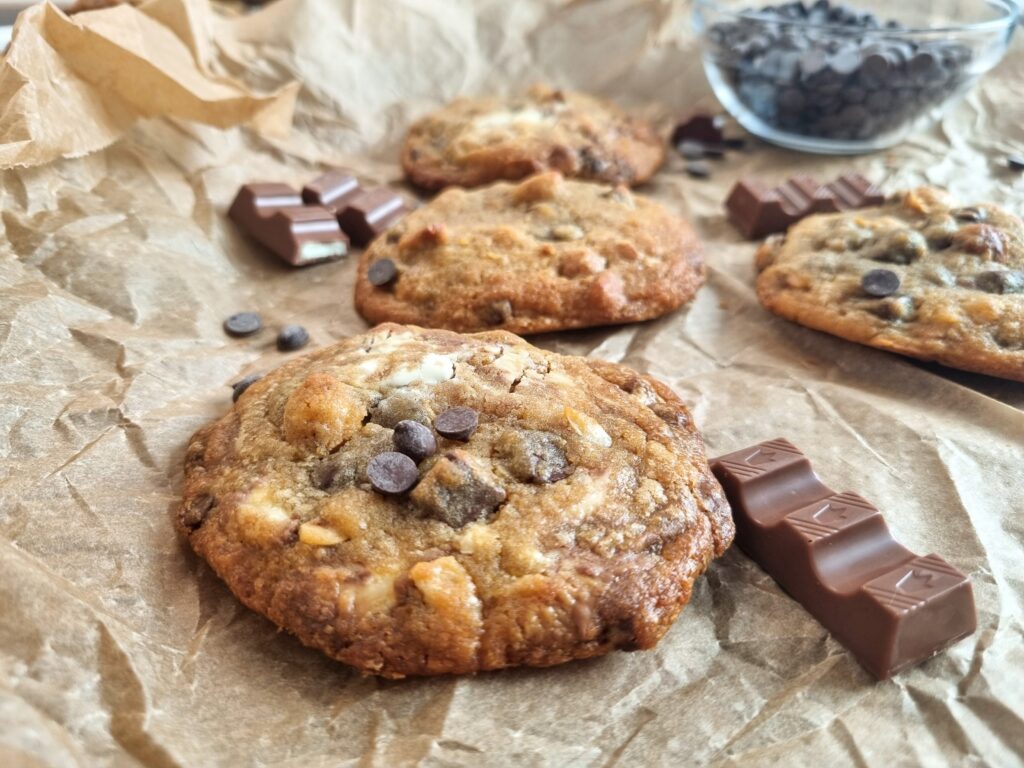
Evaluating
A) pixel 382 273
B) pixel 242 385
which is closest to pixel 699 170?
pixel 382 273

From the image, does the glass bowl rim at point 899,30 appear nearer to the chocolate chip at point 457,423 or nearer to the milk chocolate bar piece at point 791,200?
the milk chocolate bar piece at point 791,200

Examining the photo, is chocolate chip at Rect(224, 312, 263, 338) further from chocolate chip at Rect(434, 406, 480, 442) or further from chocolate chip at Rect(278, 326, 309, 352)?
chocolate chip at Rect(434, 406, 480, 442)

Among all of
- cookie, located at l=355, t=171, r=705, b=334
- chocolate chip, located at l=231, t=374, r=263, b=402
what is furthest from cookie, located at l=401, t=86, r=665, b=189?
chocolate chip, located at l=231, t=374, r=263, b=402

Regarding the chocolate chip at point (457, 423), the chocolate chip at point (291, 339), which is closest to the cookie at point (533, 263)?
the chocolate chip at point (291, 339)

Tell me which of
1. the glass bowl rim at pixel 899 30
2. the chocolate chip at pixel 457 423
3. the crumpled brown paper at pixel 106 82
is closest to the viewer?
the chocolate chip at pixel 457 423

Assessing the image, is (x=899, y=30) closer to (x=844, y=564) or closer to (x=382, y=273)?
(x=382, y=273)

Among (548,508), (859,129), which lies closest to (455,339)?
(548,508)
